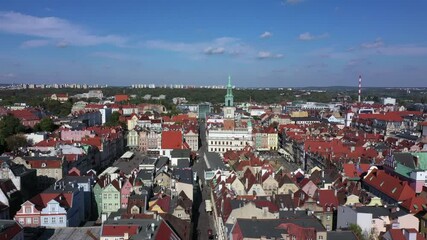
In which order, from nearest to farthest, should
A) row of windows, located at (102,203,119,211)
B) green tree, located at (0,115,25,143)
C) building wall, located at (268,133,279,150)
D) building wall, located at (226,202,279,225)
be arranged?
building wall, located at (226,202,279,225) < row of windows, located at (102,203,119,211) < green tree, located at (0,115,25,143) < building wall, located at (268,133,279,150)

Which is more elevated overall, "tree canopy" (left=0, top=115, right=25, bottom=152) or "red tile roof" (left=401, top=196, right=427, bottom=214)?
"tree canopy" (left=0, top=115, right=25, bottom=152)

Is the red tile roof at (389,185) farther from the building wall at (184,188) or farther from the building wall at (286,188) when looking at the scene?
the building wall at (184,188)

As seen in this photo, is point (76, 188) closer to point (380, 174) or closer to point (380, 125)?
point (380, 174)

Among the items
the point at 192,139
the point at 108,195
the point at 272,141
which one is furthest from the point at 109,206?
the point at 272,141

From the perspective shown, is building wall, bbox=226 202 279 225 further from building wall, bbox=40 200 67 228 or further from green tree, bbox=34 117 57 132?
green tree, bbox=34 117 57 132

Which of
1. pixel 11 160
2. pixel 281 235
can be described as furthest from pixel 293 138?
pixel 281 235

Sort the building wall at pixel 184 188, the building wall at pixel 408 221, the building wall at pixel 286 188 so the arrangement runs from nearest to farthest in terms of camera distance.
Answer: the building wall at pixel 408 221 < the building wall at pixel 286 188 < the building wall at pixel 184 188

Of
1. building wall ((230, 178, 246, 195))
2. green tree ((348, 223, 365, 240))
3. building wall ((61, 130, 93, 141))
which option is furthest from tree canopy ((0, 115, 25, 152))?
green tree ((348, 223, 365, 240))

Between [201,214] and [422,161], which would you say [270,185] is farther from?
[422,161]

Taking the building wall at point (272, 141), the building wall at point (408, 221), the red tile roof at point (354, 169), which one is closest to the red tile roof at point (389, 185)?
the red tile roof at point (354, 169)
